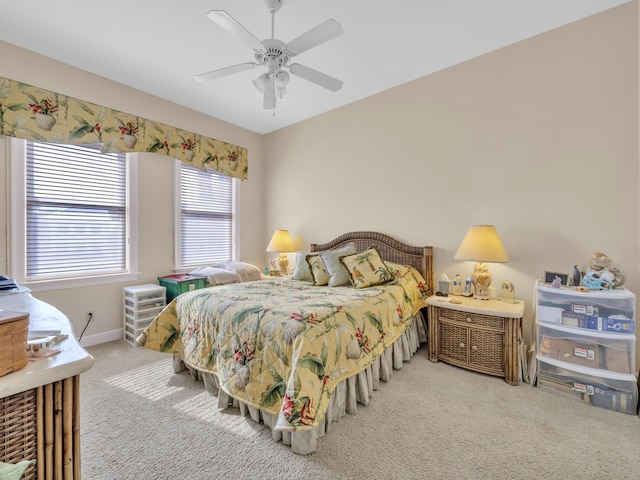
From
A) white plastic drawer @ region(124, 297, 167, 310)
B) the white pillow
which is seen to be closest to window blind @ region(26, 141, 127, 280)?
white plastic drawer @ region(124, 297, 167, 310)

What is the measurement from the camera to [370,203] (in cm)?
380

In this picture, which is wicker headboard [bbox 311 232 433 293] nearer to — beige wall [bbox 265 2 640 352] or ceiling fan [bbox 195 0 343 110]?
beige wall [bbox 265 2 640 352]

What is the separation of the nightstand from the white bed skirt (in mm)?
325

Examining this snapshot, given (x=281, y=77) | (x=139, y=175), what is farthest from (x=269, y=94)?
(x=139, y=175)

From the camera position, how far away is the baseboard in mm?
3166

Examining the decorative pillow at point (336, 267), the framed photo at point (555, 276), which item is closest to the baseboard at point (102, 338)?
the decorative pillow at point (336, 267)

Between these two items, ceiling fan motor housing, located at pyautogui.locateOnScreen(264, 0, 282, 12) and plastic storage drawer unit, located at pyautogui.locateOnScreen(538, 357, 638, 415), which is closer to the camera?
plastic storage drawer unit, located at pyautogui.locateOnScreen(538, 357, 638, 415)

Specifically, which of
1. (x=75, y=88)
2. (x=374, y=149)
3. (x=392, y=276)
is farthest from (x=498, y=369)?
(x=75, y=88)

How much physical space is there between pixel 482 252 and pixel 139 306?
350 centimetres

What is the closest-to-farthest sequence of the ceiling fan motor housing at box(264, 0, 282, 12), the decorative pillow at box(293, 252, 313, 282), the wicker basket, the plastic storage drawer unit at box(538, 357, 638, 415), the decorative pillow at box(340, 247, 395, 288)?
Answer: 1. the wicker basket
2. the plastic storage drawer unit at box(538, 357, 638, 415)
3. the ceiling fan motor housing at box(264, 0, 282, 12)
4. the decorative pillow at box(340, 247, 395, 288)
5. the decorative pillow at box(293, 252, 313, 282)

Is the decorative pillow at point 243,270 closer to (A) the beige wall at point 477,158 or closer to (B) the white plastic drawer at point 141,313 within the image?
(A) the beige wall at point 477,158

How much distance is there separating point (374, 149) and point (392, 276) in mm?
1656

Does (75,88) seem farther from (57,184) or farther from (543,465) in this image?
(543,465)

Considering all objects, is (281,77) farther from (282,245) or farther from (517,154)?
(282,245)
